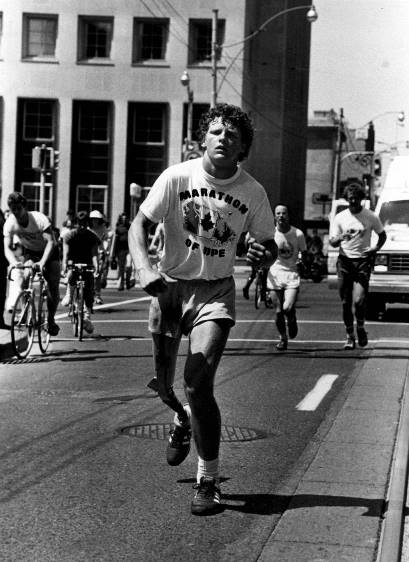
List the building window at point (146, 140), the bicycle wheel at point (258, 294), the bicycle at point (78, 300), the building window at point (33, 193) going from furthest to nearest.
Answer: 1. the building window at point (146, 140)
2. the building window at point (33, 193)
3. the bicycle wheel at point (258, 294)
4. the bicycle at point (78, 300)

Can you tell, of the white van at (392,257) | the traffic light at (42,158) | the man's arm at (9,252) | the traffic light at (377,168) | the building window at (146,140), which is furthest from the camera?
the building window at (146,140)

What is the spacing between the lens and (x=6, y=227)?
12.7 m

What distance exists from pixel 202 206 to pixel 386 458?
201 centimetres

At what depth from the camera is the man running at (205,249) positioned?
557 cm

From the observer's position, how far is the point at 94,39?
4916cm

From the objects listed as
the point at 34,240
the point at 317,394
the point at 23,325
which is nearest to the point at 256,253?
the point at 317,394

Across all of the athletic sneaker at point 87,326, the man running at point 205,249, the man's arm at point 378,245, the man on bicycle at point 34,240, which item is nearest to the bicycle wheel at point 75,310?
the athletic sneaker at point 87,326

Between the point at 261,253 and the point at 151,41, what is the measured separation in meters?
44.7

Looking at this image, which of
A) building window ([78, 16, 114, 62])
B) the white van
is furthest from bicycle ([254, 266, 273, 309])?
building window ([78, 16, 114, 62])

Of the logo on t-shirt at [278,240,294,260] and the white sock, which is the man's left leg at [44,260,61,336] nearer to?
the logo on t-shirt at [278,240,294,260]

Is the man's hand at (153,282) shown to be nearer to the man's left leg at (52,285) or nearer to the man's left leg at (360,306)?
the man's left leg at (52,285)

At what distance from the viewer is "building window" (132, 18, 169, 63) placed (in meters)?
49.2

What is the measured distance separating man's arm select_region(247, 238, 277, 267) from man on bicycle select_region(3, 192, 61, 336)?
272 inches

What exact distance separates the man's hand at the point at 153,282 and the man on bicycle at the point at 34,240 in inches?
284
